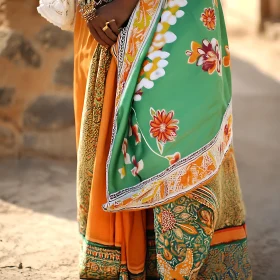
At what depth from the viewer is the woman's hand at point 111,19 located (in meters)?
2.54

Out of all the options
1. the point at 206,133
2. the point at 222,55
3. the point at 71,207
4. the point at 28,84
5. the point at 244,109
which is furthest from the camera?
the point at 244,109

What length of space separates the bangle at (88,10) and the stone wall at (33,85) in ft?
5.66

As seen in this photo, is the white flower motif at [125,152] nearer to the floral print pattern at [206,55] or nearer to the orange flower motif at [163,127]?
the orange flower motif at [163,127]

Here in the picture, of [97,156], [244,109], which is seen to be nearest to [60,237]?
[97,156]

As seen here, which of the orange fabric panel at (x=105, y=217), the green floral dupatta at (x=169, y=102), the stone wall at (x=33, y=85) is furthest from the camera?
the stone wall at (x=33, y=85)

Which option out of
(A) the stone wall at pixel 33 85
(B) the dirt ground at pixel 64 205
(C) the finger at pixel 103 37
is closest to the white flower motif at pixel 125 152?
(C) the finger at pixel 103 37

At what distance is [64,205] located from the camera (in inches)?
152

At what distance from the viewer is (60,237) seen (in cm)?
344

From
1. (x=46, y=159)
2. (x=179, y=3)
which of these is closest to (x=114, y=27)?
(x=179, y=3)

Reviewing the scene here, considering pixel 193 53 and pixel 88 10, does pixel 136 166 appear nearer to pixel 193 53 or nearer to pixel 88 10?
pixel 193 53

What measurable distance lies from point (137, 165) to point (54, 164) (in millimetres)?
2023

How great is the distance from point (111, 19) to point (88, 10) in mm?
108

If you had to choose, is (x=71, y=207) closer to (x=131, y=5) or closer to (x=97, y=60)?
(x=97, y=60)

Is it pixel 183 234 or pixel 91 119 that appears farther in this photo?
pixel 91 119
